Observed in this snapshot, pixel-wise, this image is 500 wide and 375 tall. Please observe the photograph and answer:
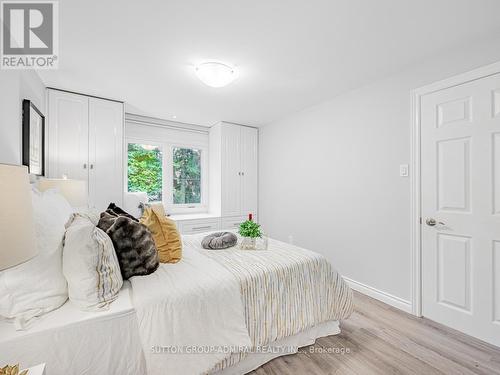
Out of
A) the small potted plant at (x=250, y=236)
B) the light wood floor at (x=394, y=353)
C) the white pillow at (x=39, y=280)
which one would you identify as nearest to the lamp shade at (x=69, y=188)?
the white pillow at (x=39, y=280)

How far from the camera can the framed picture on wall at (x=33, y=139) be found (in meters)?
2.02

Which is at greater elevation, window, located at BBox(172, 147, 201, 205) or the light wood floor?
window, located at BBox(172, 147, 201, 205)

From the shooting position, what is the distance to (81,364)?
107 centimetres

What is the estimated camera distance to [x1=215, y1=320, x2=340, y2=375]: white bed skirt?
152cm

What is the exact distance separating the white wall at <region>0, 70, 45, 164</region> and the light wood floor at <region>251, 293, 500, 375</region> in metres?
2.28

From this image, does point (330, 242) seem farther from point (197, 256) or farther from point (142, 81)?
point (142, 81)

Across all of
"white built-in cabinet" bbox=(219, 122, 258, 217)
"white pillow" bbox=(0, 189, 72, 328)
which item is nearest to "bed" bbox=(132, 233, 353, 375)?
"white pillow" bbox=(0, 189, 72, 328)

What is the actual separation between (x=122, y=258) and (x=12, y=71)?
1.68 meters

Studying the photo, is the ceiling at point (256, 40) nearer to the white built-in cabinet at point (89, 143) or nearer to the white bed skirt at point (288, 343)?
the white built-in cabinet at point (89, 143)

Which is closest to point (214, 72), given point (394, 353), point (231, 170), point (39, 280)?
point (39, 280)

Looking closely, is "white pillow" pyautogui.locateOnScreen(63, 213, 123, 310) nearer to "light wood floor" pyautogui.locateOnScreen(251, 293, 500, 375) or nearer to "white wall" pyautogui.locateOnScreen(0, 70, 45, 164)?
"white wall" pyautogui.locateOnScreen(0, 70, 45, 164)

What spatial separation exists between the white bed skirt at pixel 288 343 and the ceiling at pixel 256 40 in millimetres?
2281

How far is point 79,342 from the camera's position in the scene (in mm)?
1075

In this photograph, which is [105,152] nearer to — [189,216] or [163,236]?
[189,216]
